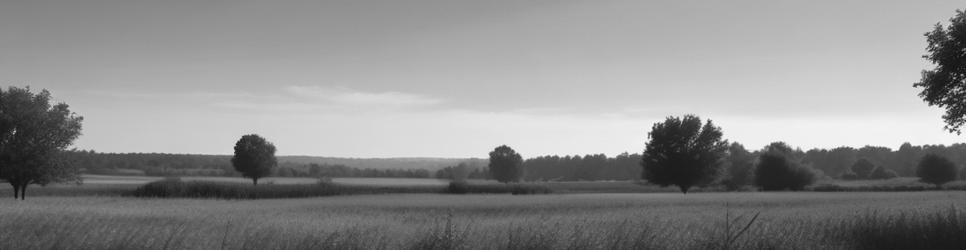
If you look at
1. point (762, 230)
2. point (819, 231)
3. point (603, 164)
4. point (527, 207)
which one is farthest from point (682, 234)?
point (603, 164)

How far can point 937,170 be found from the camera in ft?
287

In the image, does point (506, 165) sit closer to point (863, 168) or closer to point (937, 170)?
point (863, 168)

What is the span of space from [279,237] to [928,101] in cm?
2358

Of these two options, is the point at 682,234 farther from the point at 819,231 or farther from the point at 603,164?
the point at 603,164

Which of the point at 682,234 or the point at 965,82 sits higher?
the point at 965,82

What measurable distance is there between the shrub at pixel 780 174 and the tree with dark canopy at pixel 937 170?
21519mm

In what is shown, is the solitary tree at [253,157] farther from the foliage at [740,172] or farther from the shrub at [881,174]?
the shrub at [881,174]

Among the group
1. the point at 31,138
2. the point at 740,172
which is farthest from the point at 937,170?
the point at 31,138

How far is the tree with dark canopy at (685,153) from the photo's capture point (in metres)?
59.1

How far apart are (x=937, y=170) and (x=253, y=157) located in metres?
89.7

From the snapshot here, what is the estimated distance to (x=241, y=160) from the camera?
91.6 meters

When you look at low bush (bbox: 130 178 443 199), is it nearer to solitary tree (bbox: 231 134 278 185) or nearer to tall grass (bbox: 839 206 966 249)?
solitary tree (bbox: 231 134 278 185)

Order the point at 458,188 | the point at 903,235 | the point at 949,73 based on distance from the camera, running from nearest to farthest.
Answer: the point at 903,235 < the point at 949,73 < the point at 458,188

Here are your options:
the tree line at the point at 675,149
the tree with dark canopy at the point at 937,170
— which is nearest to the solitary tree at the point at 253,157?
the tree line at the point at 675,149
